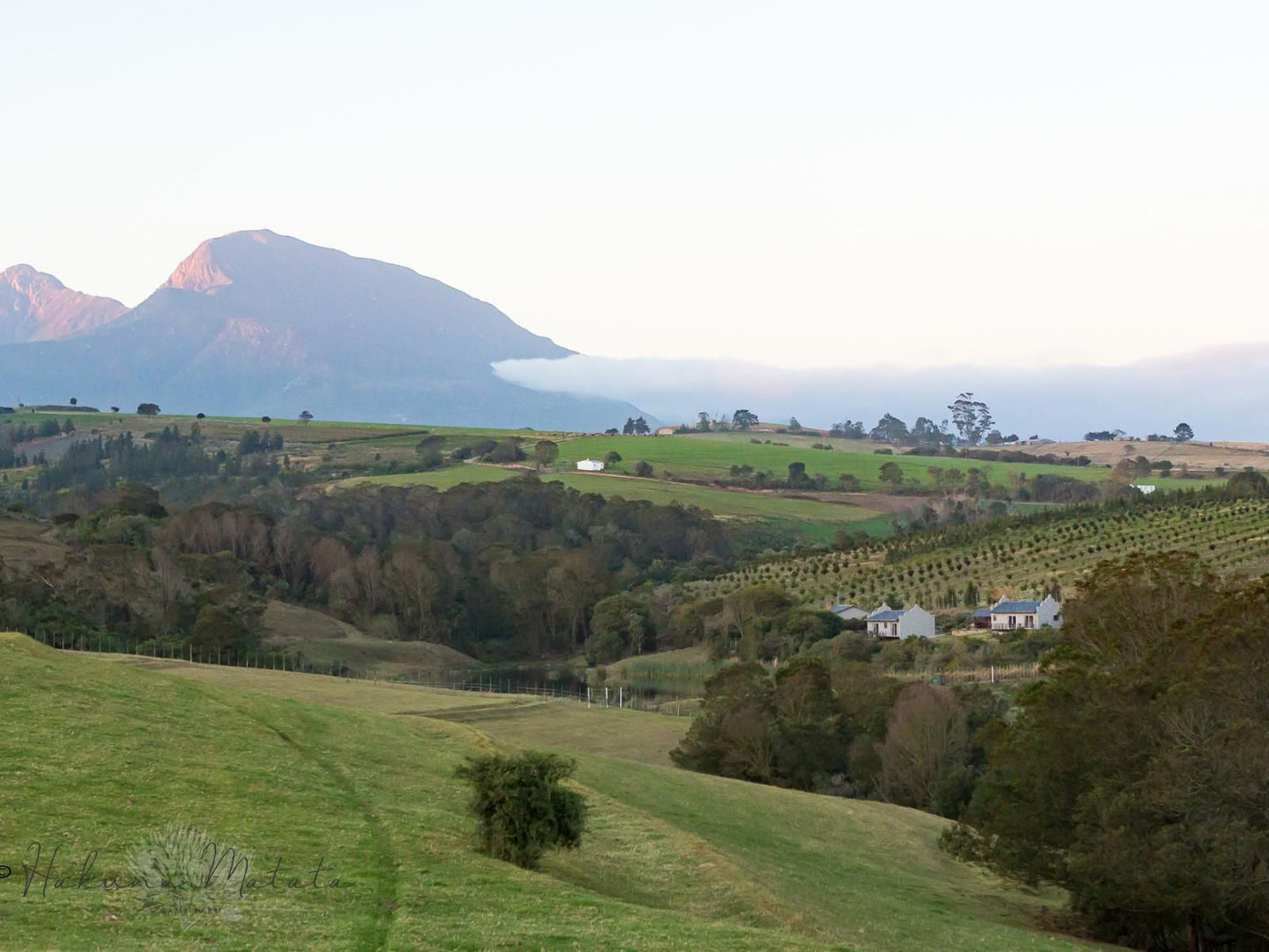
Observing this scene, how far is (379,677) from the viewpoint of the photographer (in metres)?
Result: 95.4

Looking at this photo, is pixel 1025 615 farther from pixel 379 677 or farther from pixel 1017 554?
pixel 379 677

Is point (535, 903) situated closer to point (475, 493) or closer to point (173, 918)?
point (173, 918)

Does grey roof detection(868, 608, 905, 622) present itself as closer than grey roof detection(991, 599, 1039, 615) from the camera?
No

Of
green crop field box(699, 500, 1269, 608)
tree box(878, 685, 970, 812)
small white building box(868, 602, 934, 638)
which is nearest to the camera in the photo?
tree box(878, 685, 970, 812)

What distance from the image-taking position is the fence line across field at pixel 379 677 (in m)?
81.2

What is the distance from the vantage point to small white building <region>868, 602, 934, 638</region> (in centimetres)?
9425

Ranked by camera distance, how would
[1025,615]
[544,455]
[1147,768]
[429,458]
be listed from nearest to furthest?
[1147,768], [1025,615], [429,458], [544,455]

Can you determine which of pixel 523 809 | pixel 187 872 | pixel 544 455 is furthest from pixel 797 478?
pixel 187 872

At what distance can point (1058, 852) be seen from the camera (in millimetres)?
34219

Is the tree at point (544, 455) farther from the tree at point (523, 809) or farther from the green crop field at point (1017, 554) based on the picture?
the tree at point (523, 809)

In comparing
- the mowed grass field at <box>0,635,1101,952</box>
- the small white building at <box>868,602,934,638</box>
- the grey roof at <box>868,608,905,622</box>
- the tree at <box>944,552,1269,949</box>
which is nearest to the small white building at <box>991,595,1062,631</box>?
the small white building at <box>868,602,934,638</box>

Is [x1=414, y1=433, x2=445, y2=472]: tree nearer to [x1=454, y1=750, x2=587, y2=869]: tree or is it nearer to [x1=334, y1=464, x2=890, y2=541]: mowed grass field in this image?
[x1=334, y1=464, x2=890, y2=541]: mowed grass field

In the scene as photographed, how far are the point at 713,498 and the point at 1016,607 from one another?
78.8m

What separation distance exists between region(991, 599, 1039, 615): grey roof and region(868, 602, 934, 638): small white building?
475 centimetres
